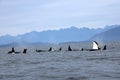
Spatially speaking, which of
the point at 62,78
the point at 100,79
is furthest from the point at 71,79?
the point at 100,79

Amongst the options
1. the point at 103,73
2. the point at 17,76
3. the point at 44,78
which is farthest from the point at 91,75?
the point at 17,76

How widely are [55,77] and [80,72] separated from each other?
3326 mm

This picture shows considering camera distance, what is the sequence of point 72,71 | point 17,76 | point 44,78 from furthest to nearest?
point 72,71
point 17,76
point 44,78

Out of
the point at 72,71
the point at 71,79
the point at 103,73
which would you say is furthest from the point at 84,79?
the point at 72,71

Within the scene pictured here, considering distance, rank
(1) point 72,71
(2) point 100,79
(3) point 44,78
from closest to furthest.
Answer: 1. (2) point 100,79
2. (3) point 44,78
3. (1) point 72,71

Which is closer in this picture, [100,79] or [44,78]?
[100,79]

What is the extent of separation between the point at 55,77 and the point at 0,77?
4.65 metres

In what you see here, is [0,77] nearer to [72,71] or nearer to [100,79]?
[72,71]

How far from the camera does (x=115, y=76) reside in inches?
1041

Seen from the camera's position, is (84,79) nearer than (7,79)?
Yes

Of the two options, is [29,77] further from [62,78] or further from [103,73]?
[103,73]

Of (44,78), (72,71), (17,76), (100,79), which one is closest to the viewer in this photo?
(100,79)

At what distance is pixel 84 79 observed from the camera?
85.0 ft

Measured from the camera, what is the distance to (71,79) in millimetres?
26359
